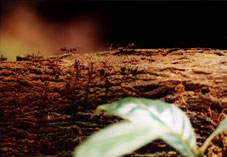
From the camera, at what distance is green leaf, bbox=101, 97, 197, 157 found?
657mm

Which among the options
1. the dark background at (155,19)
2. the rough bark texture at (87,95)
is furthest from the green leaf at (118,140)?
the dark background at (155,19)

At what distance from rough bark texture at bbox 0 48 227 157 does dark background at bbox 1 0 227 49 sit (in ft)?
3.01

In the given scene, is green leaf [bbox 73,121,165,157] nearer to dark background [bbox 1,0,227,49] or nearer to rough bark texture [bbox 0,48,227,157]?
rough bark texture [bbox 0,48,227,157]

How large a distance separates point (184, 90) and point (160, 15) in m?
1.24

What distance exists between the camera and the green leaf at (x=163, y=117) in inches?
25.9

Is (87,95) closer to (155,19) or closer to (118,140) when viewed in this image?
(118,140)

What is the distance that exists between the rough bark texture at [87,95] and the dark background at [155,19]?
0.92 meters

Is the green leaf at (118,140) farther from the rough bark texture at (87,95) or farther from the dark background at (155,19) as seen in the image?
the dark background at (155,19)

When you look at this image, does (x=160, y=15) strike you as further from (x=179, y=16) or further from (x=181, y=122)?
(x=181, y=122)

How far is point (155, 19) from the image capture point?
2.12m

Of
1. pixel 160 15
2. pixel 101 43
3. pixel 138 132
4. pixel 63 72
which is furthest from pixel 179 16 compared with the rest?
pixel 138 132

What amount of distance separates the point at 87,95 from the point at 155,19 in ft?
4.37

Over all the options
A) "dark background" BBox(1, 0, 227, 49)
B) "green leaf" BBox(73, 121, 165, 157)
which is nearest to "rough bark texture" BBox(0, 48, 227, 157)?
"green leaf" BBox(73, 121, 165, 157)

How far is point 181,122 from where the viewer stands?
73cm
